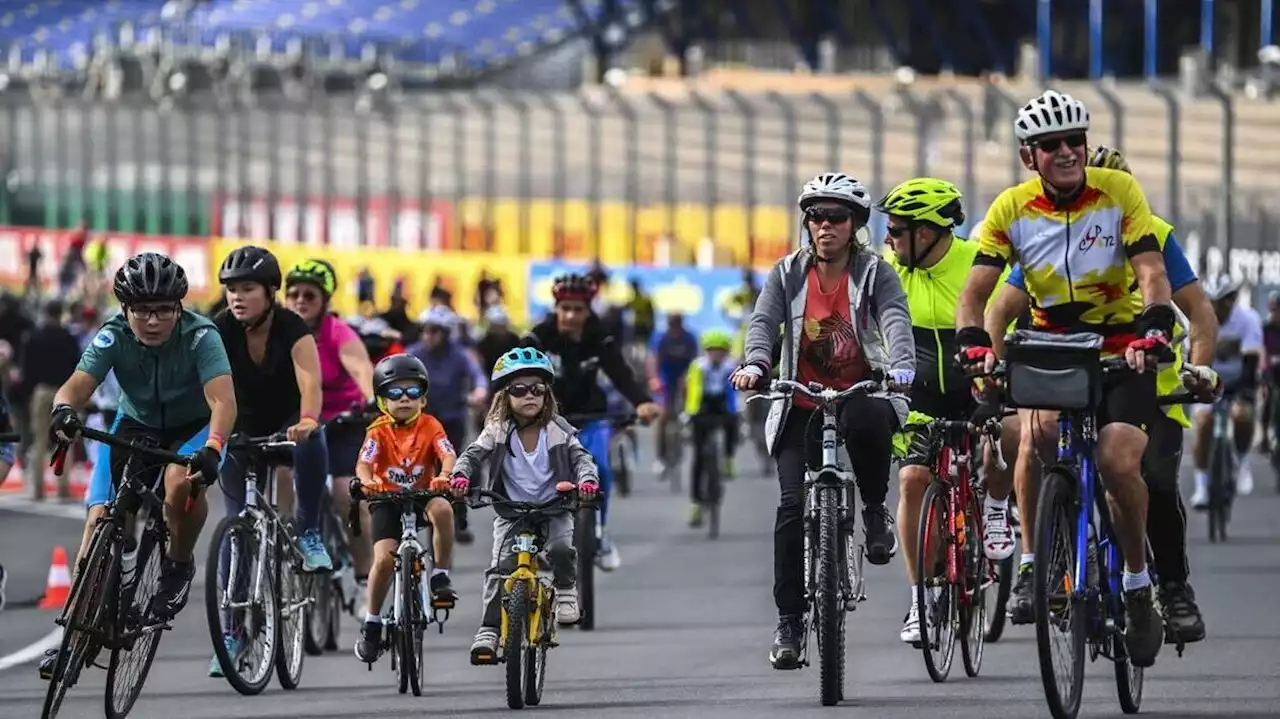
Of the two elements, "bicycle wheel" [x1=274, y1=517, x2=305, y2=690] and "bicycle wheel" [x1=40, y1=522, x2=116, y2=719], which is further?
"bicycle wheel" [x1=274, y1=517, x2=305, y2=690]

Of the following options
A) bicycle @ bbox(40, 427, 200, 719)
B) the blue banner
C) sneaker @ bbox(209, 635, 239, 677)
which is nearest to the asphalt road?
sneaker @ bbox(209, 635, 239, 677)

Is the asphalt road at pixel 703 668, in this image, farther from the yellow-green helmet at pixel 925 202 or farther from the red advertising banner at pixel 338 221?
the red advertising banner at pixel 338 221

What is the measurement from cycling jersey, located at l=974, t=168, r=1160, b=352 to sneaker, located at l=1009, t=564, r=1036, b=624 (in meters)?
0.82

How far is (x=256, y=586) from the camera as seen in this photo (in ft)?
38.4

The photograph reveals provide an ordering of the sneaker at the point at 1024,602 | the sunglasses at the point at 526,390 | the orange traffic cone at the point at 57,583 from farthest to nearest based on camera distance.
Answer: the orange traffic cone at the point at 57,583
the sunglasses at the point at 526,390
the sneaker at the point at 1024,602

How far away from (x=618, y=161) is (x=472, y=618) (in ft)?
119

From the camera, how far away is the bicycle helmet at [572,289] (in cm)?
1556

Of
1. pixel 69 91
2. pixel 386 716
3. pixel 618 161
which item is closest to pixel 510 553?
pixel 386 716

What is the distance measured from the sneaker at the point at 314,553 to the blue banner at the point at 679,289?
31908mm

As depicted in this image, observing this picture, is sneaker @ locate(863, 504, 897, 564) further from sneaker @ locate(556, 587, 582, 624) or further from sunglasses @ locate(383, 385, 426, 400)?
sunglasses @ locate(383, 385, 426, 400)

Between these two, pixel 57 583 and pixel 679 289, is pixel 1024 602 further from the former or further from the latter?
pixel 679 289

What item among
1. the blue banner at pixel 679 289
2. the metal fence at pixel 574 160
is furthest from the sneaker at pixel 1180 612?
the blue banner at pixel 679 289

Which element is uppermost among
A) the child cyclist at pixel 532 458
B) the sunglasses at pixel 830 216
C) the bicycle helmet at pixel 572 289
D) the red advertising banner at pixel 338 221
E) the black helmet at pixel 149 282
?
the red advertising banner at pixel 338 221

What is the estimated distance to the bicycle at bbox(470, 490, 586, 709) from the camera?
431 inches
